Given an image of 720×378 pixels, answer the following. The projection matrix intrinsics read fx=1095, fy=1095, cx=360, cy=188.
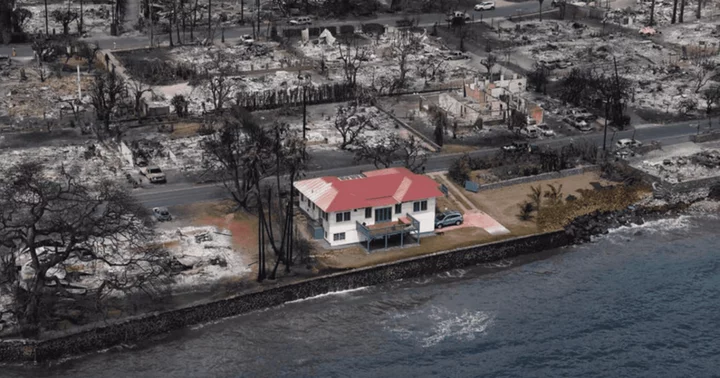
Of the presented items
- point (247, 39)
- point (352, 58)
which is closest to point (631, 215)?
point (352, 58)

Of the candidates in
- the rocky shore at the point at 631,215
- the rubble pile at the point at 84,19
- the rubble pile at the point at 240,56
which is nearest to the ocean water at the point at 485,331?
the rocky shore at the point at 631,215

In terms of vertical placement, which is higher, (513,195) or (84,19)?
(84,19)

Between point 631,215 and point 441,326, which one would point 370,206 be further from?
point 631,215

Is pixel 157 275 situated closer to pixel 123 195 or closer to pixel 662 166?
pixel 123 195

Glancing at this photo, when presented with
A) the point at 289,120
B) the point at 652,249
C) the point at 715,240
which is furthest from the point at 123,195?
the point at 715,240

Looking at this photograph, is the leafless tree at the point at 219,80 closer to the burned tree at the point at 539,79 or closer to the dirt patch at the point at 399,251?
the burned tree at the point at 539,79

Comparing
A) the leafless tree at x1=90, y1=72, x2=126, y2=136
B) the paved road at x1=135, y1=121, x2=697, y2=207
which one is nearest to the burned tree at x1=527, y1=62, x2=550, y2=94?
the paved road at x1=135, y1=121, x2=697, y2=207

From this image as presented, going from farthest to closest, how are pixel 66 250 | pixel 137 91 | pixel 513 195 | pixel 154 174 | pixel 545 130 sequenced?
pixel 137 91 → pixel 545 130 → pixel 154 174 → pixel 513 195 → pixel 66 250
